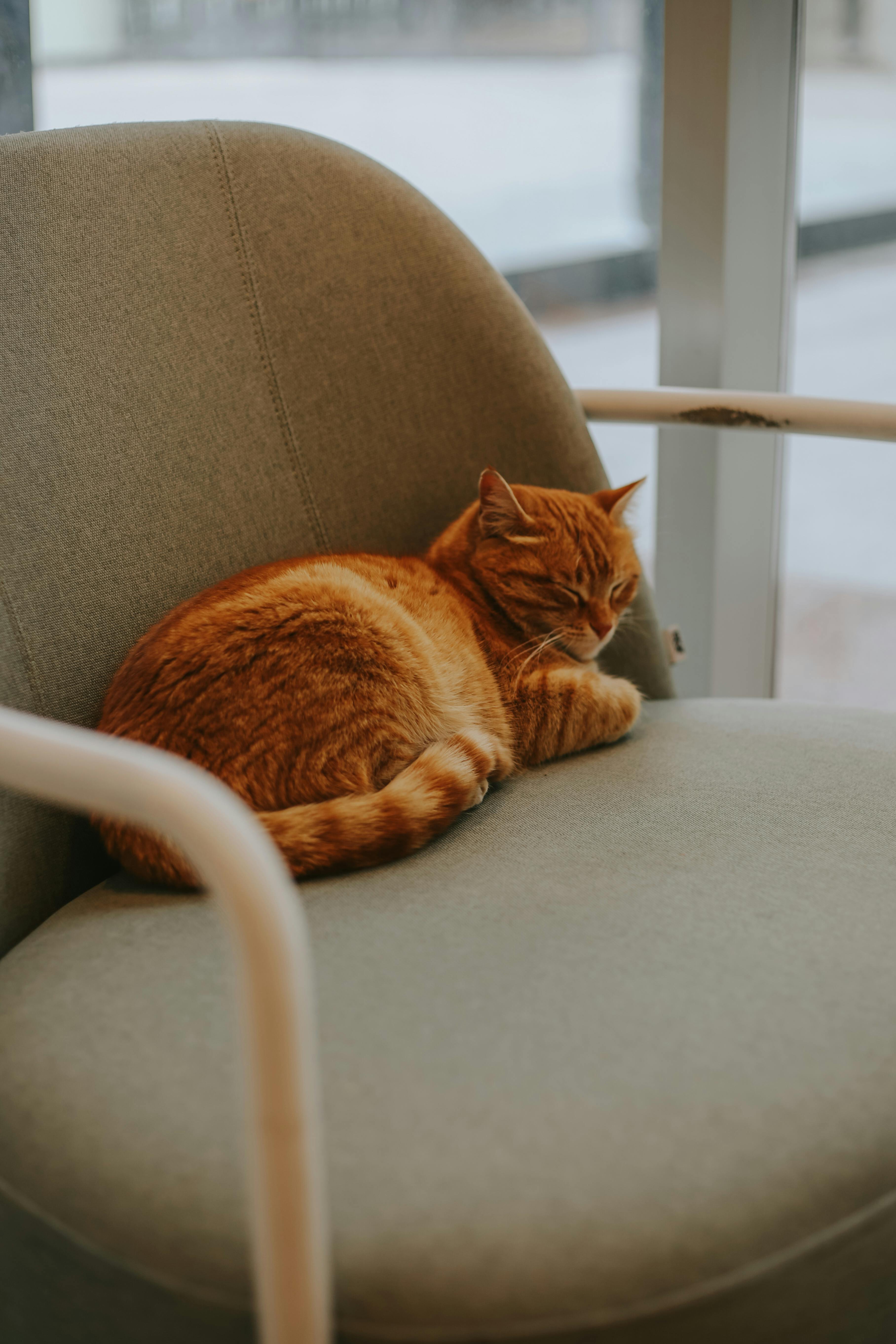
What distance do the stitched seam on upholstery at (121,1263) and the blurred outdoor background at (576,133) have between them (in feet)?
4.46

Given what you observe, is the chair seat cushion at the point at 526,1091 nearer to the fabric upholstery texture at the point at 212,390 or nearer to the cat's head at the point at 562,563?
the fabric upholstery texture at the point at 212,390

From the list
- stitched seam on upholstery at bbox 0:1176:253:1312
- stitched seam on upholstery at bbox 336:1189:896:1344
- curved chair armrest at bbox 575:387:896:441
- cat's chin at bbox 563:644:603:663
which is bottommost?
stitched seam on upholstery at bbox 0:1176:253:1312

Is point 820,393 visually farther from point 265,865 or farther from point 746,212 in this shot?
point 265,865

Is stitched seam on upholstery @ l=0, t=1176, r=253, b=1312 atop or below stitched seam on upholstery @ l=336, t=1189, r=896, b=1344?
below

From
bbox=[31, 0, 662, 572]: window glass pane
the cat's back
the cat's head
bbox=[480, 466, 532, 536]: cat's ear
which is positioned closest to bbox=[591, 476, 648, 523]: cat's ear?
the cat's head

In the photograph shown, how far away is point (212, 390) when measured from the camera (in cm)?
109

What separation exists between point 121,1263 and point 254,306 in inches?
34.5

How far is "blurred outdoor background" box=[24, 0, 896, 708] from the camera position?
1.55 metres

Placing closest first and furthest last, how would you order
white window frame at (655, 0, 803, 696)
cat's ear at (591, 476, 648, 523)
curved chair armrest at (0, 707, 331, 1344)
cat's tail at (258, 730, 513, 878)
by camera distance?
curved chair armrest at (0, 707, 331, 1344)
cat's tail at (258, 730, 513, 878)
cat's ear at (591, 476, 648, 523)
white window frame at (655, 0, 803, 696)

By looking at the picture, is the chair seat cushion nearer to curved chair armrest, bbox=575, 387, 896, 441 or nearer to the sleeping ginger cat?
the sleeping ginger cat

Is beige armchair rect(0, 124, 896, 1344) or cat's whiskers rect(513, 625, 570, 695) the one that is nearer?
beige armchair rect(0, 124, 896, 1344)

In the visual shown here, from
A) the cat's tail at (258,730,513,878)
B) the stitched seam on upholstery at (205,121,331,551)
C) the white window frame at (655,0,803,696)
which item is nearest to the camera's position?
the cat's tail at (258,730,513,878)

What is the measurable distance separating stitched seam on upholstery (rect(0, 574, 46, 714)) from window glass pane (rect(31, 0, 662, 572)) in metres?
0.94

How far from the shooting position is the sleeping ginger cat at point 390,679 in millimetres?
911
